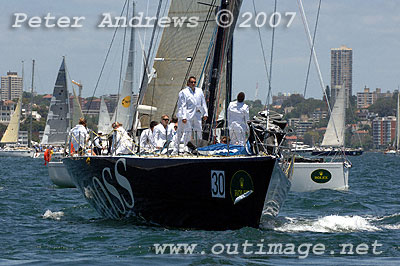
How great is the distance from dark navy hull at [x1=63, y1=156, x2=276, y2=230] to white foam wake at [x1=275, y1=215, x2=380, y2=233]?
1.10 meters

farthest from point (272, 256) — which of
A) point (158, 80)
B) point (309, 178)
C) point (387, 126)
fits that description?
point (387, 126)

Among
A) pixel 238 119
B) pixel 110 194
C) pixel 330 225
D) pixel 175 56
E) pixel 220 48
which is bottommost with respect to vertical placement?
pixel 330 225

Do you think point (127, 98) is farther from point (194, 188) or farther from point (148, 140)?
point (194, 188)

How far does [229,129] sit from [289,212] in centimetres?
367

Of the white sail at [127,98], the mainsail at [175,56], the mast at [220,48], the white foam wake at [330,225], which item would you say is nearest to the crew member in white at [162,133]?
the mast at [220,48]

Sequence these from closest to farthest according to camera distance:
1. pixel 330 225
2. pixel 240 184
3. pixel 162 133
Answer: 1. pixel 240 184
2. pixel 330 225
3. pixel 162 133

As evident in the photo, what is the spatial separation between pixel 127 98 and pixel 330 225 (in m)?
21.8

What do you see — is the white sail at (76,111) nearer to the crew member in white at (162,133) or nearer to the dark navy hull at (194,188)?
the crew member in white at (162,133)

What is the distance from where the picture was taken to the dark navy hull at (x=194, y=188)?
11.1m

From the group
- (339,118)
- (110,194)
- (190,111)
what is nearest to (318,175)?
(110,194)

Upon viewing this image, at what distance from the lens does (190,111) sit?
1220 centimetres

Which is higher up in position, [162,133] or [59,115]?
[162,133]

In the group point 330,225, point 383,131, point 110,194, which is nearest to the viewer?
point 110,194

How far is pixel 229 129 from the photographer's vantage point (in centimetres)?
1284
